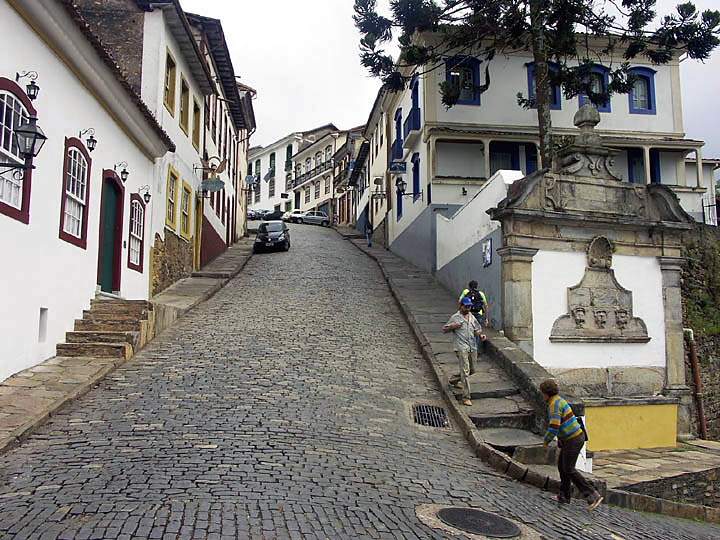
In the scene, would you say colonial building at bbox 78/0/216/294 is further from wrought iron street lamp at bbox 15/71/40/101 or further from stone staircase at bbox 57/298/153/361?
wrought iron street lamp at bbox 15/71/40/101

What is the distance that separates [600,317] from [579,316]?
0.48 m

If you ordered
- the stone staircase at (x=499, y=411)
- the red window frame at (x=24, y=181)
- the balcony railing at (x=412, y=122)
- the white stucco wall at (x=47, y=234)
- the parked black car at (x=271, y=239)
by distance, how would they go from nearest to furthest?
the red window frame at (x=24, y=181) < the white stucco wall at (x=47, y=234) < the stone staircase at (x=499, y=411) < the balcony railing at (x=412, y=122) < the parked black car at (x=271, y=239)

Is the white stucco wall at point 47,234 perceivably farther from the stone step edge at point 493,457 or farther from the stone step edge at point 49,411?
the stone step edge at point 493,457

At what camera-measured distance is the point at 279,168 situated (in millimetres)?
78062

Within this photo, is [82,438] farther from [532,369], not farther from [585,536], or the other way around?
[532,369]

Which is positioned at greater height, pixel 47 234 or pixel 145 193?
pixel 145 193

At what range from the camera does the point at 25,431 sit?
695cm

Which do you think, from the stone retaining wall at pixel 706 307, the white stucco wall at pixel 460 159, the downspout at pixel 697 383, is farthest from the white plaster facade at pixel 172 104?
the stone retaining wall at pixel 706 307

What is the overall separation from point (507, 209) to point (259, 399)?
229 inches

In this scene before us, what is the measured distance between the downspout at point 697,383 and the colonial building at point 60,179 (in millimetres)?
12365

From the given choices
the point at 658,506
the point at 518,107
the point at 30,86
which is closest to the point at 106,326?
the point at 30,86

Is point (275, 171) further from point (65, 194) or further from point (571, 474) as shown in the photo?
point (571, 474)

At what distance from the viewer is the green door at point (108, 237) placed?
41.3 ft

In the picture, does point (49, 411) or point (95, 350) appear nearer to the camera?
point (49, 411)
